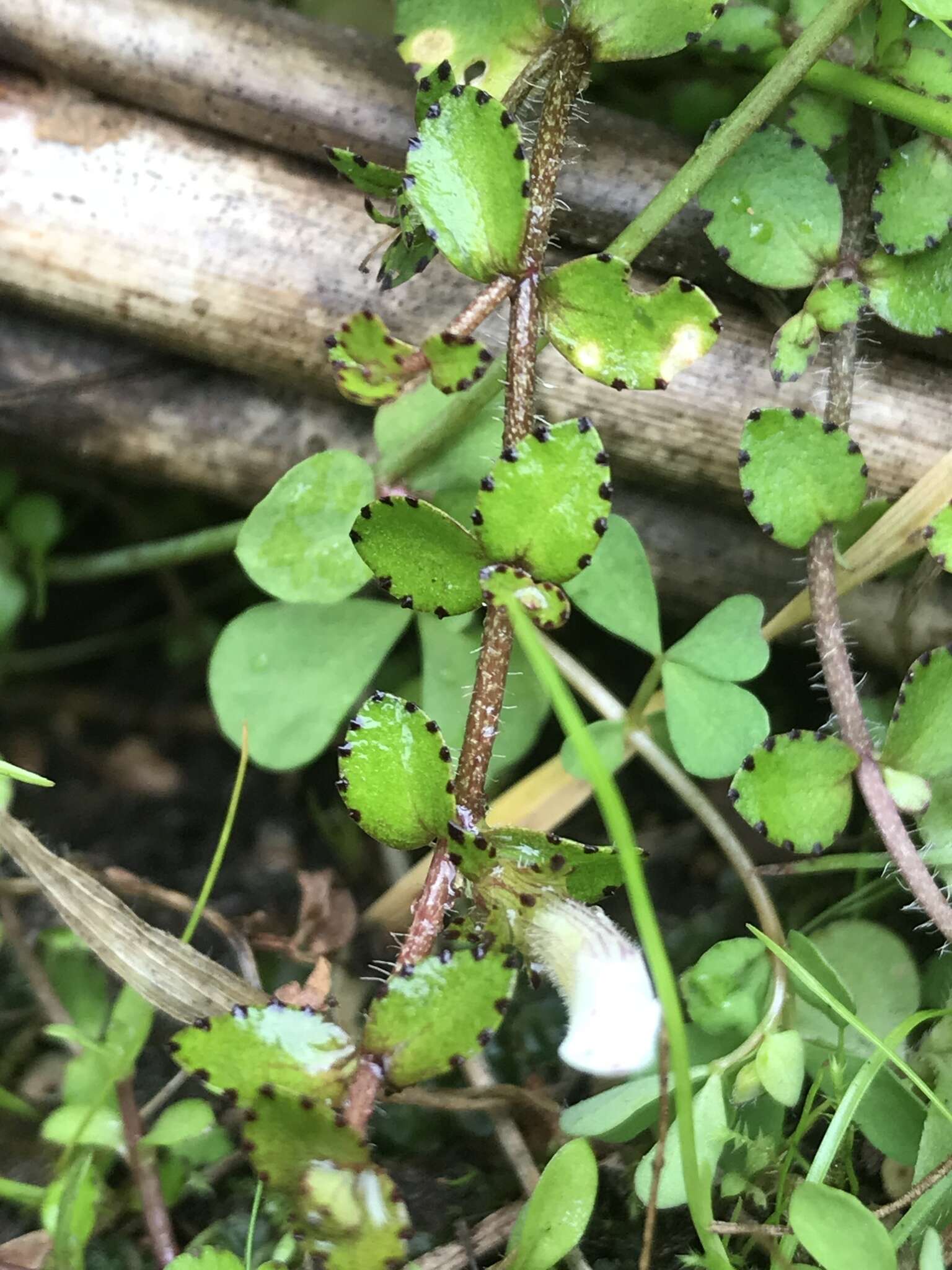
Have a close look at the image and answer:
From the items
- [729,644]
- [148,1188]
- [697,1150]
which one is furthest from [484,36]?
[148,1188]

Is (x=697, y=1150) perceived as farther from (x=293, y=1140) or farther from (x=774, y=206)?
(x=774, y=206)

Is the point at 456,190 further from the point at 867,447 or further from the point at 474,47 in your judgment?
the point at 867,447

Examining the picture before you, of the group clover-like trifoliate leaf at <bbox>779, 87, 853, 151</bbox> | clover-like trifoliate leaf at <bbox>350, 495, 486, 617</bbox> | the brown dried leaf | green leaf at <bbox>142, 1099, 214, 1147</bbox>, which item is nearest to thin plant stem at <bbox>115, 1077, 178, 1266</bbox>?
green leaf at <bbox>142, 1099, 214, 1147</bbox>

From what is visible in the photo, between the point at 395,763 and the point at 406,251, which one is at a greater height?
the point at 406,251

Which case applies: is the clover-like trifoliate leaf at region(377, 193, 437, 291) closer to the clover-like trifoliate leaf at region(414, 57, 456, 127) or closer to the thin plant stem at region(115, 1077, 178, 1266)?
the clover-like trifoliate leaf at region(414, 57, 456, 127)

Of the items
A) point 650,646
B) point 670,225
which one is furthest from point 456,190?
point 650,646
